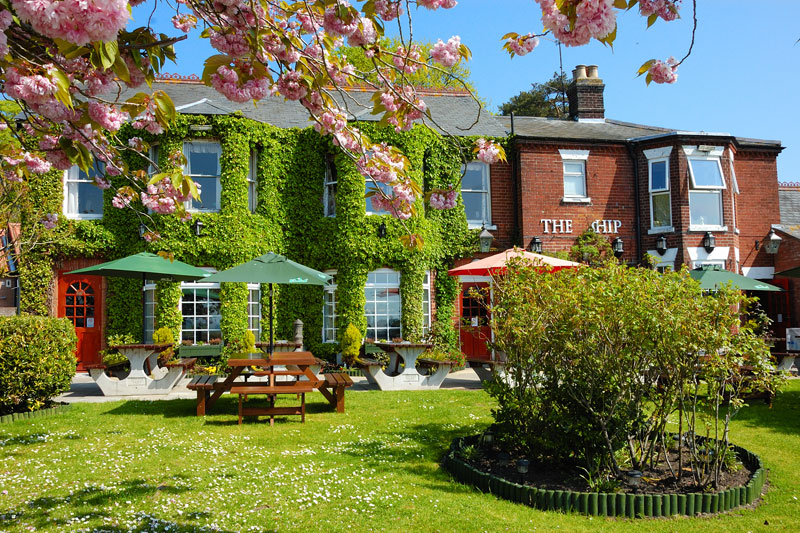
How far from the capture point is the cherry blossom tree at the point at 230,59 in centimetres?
249

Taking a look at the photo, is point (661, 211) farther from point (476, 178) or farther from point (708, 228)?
point (476, 178)

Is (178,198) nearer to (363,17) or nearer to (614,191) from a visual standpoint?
(363,17)

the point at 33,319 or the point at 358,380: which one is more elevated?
the point at 33,319

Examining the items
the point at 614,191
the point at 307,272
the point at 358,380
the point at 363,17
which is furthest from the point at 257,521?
the point at 614,191

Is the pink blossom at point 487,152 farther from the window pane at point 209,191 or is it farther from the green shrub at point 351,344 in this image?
the window pane at point 209,191

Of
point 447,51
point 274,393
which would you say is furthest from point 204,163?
point 447,51

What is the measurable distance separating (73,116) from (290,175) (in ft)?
42.9

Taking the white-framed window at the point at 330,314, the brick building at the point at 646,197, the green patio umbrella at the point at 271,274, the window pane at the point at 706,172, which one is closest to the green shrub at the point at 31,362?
the green patio umbrella at the point at 271,274

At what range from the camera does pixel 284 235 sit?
16266mm

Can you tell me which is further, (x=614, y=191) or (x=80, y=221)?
(x=614, y=191)

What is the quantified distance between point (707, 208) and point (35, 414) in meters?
17.0

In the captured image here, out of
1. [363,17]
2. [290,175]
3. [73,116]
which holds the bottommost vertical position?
[73,116]

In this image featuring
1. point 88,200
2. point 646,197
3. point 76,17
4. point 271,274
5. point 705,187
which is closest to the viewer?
point 76,17

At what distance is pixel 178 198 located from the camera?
16.3 feet
